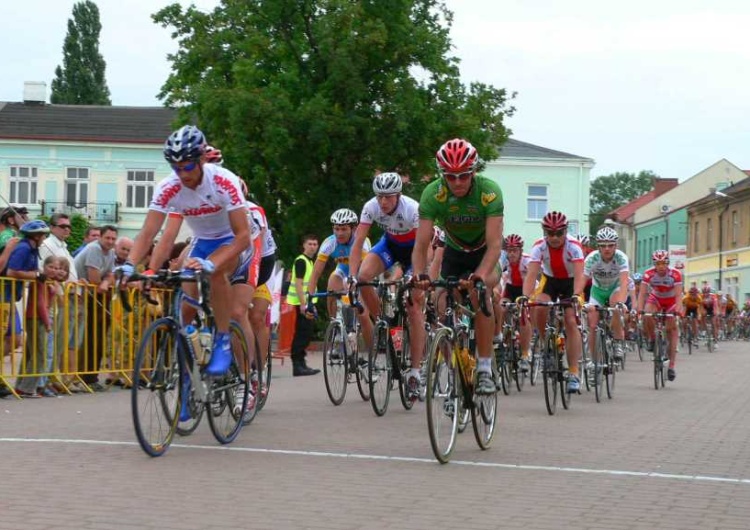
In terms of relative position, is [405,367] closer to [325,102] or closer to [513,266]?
[513,266]

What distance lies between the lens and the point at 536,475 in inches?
344

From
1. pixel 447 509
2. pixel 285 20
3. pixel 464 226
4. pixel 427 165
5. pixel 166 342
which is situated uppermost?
pixel 285 20

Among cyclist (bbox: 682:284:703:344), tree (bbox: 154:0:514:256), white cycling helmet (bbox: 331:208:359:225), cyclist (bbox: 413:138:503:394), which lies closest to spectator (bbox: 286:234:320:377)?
white cycling helmet (bbox: 331:208:359:225)

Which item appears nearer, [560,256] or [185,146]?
[185,146]

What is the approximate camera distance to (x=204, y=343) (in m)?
9.50

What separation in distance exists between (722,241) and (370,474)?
85280 millimetres

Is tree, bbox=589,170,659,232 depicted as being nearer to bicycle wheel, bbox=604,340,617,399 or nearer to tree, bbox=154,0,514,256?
tree, bbox=154,0,514,256

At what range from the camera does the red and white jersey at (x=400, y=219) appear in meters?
13.1

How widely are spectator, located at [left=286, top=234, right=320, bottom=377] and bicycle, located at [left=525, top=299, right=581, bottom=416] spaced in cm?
462

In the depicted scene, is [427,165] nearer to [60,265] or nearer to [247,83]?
[247,83]

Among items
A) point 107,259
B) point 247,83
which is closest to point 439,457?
point 107,259

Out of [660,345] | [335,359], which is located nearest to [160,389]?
[335,359]

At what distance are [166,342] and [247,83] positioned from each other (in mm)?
31963

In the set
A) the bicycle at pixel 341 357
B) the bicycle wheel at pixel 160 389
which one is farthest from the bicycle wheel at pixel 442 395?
the bicycle at pixel 341 357
